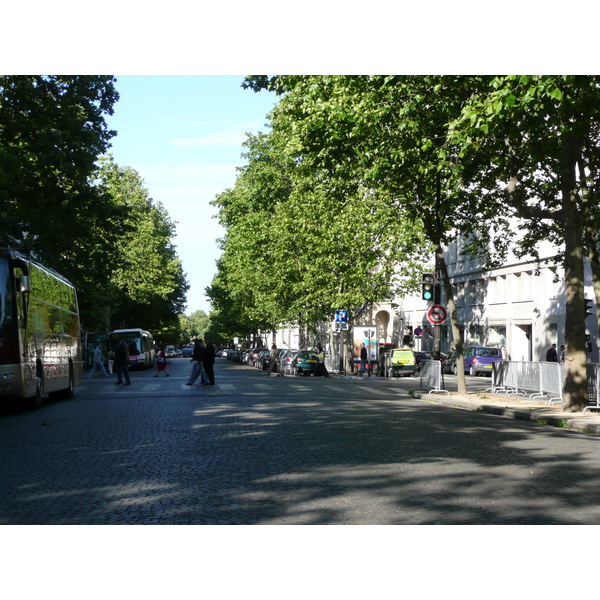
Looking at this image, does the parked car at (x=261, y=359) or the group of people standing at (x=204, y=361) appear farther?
the parked car at (x=261, y=359)

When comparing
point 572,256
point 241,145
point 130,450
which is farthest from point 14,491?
point 241,145

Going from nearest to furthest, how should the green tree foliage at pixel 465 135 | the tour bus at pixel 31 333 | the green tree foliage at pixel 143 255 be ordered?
1. the green tree foliage at pixel 465 135
2. the tour bus at pixel 31 333
3. the green tree foliage at pixel 143 255

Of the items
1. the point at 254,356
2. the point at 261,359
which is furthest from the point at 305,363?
the point at 254,356

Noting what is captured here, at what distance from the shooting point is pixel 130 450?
12008 mm

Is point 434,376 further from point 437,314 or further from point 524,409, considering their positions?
point 524,409

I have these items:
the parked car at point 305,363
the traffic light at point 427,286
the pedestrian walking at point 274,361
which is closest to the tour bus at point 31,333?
the traffic light at point 427,286

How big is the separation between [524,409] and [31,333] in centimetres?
1144

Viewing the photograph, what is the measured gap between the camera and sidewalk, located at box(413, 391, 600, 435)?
687 inches

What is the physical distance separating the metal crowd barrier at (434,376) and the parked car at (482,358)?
19733mm

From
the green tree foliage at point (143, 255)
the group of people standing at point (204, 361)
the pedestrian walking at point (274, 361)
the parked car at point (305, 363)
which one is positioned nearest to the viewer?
the group of people standing at point (204, 361)

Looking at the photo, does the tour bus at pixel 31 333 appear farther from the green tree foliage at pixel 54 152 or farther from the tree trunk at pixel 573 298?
the tree trunk at pixel 573 298

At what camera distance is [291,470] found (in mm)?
9922

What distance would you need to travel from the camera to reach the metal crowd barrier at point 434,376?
92.8 ft

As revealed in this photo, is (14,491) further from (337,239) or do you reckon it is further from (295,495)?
(337,239)
